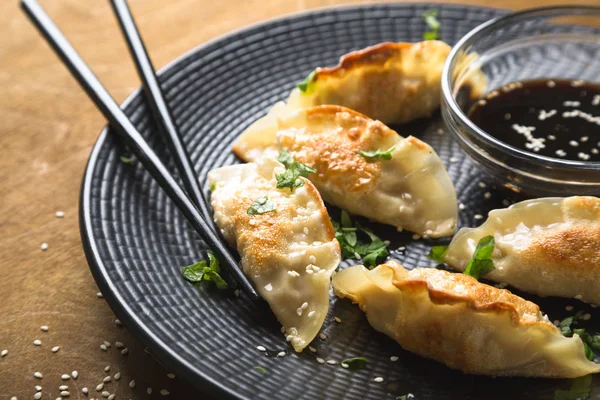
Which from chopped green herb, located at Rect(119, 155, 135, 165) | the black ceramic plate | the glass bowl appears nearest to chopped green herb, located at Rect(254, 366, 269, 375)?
the black ceramic plate

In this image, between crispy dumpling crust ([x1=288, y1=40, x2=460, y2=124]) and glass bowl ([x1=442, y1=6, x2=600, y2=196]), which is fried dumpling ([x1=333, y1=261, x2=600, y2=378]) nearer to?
glass bowl ([x1=442, y1=6, x2=600, y2=196])

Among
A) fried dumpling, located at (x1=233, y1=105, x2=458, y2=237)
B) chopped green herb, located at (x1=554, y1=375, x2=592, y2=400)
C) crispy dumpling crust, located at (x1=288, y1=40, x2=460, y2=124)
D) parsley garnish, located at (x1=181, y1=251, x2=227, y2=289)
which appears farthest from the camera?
crispy dumpling crust, located at (x1=288, y1=40, x2=460, y2=124)

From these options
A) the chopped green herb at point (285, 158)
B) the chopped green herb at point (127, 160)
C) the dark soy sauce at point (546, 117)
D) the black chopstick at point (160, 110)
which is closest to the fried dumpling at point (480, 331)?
the chopped green herb at point (285, 158)

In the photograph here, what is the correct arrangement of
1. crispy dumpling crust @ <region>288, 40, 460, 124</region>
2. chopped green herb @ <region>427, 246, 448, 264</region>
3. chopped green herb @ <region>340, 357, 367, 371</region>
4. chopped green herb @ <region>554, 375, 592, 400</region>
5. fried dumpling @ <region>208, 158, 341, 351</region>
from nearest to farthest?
chopped green herb @ <region>554, 375, 592, 400</region>, chopped green herb @ <region>340, 357, 367, 371</region>, fried dumpling @ <region>208, 158, 341, 351</region>, chopped green herb @ <region>427, 246, 448, 264</region>, crispy dumpling crust @ <region>288, 40, 460, 124</region>

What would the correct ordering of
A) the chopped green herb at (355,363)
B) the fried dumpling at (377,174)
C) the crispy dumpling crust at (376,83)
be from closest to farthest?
1. the chopped green herb at (355,363)
2. the fried dumpling at (377,174)
3. the crispy dumpling crust at (376,83)

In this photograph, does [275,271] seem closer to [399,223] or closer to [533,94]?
[399,223]

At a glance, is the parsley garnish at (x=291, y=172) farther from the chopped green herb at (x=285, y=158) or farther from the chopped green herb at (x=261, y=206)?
the chopped green herb at (x=261, y=206)

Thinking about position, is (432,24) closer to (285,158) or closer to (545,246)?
(285,158)
